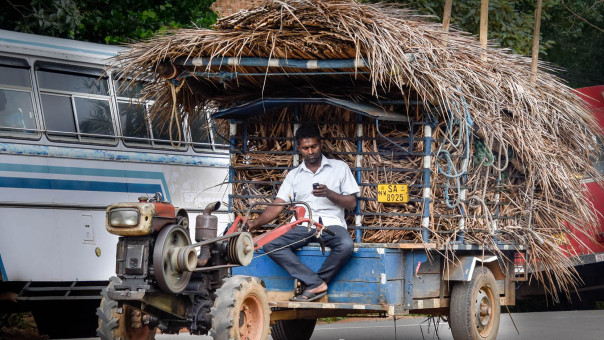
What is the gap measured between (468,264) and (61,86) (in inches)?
225

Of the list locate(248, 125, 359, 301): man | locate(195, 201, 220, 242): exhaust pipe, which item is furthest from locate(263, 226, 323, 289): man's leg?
locate(195, 201, 220, 242): exhaust pipe

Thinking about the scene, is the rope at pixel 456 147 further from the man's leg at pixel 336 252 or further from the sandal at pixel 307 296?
the sandal at pixel 307 296

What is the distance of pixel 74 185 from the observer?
11.5 metres

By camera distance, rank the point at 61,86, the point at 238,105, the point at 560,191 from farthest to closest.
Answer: the point at 61,86
the point at 560,191
the point at 238,105

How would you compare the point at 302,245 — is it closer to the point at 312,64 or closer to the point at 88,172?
the point at 312,64

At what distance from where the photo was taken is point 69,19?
45.3 feet

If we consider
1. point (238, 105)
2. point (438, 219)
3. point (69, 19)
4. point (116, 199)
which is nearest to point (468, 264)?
point (438, 219)

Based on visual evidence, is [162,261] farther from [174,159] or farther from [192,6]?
[192,6]

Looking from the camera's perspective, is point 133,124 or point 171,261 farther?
point 133,124

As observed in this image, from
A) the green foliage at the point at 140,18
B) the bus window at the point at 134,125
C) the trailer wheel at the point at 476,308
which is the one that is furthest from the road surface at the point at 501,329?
the green foliage at the point at 140,18

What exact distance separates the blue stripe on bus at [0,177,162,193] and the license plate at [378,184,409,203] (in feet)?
14.7

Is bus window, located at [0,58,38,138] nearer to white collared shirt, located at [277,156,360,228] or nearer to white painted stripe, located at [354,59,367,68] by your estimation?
white collared shirt, located at [277,156,360,228]

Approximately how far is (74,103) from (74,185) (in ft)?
3.76

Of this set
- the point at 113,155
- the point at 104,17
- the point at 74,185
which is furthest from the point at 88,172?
the point at 104,17
